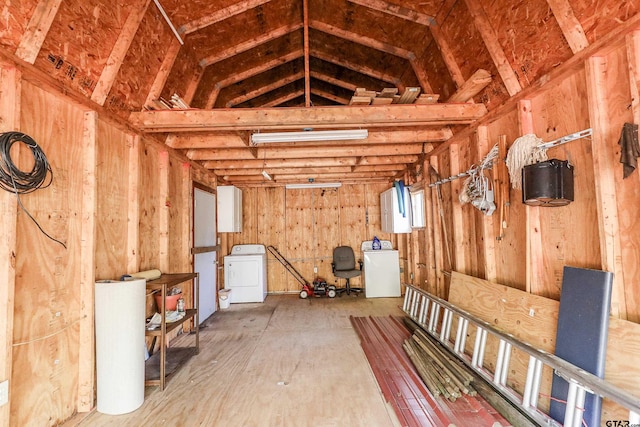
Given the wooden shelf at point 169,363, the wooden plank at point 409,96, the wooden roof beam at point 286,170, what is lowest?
the wooden shelf at point 169,363

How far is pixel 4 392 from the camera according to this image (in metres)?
1.55

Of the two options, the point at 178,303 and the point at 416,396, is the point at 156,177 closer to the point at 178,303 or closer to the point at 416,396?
the point at 178,303

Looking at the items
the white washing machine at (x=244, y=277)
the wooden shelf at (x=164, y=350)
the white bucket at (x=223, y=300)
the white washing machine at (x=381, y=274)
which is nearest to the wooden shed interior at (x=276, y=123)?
the wooden shelf at (x=164, y=350)

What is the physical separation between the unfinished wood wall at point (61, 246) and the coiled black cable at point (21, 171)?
49 millimetres

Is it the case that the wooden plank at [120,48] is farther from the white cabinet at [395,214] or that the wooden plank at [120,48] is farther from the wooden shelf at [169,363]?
the white cabinet at [395,214]

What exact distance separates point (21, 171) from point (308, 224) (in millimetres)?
4978

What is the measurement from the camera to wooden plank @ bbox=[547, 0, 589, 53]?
1.67 metres

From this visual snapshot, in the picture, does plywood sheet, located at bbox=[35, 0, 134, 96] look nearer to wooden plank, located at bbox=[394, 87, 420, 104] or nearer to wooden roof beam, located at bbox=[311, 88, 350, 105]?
wooden plank, located at bbox=[394, 87, 420, 104]

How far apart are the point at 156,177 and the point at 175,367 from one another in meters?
2.09

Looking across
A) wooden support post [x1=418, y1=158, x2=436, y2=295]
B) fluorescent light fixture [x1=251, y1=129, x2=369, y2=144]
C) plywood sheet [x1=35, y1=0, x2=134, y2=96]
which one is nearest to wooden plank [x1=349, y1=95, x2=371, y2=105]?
fluorescent light fixture [x1=251, y1=129, x2=369, y2=144]

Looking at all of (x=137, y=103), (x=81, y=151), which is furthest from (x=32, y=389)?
(x=137, y=103)

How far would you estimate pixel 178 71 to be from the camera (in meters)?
2.99

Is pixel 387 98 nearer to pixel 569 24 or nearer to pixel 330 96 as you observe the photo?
pixel 569 24

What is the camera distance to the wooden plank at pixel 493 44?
219cm
